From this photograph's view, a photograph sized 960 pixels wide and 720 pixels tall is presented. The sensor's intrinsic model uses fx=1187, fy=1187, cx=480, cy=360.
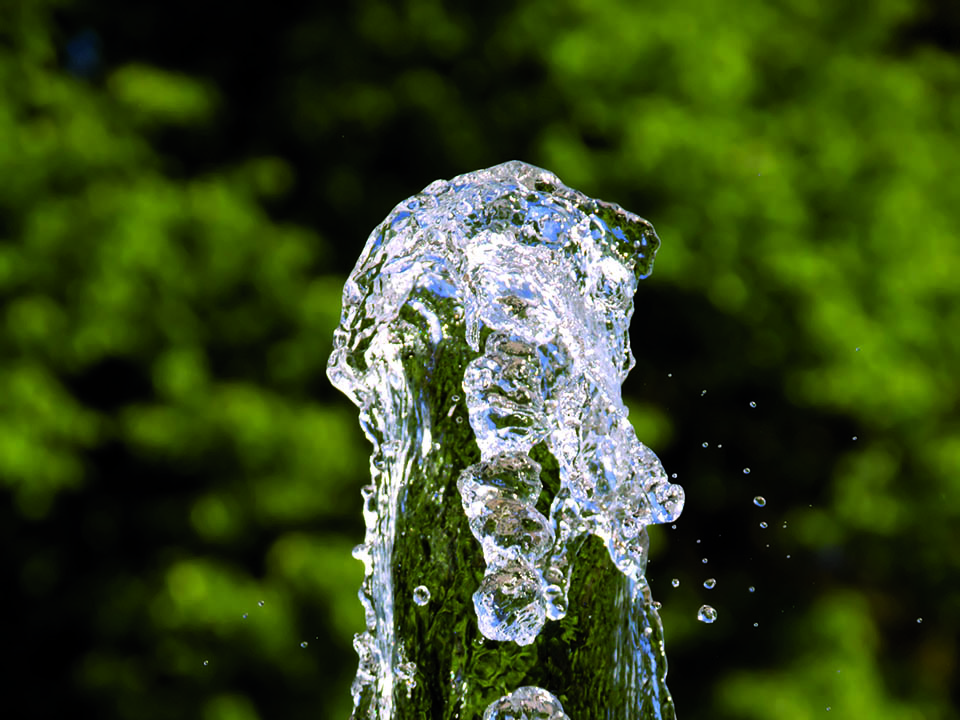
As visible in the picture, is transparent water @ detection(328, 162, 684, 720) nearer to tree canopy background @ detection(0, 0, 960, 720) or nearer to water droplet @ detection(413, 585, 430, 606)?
water droplet @ detection(413, 585, 430, 606)

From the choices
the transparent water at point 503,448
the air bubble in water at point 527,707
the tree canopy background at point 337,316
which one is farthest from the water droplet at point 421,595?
the tree canopy background at point 337,316

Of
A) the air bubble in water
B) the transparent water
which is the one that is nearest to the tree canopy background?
the transparent water

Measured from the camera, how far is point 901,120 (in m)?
5.22

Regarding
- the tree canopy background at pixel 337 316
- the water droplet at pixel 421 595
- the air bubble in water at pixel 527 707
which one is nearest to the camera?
the air bubble in water at pixel 527 707

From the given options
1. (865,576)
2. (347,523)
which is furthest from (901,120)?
(347,523)

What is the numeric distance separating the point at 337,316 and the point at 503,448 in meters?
2.81

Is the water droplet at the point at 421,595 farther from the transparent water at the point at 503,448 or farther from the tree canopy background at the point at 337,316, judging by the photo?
the tree canopy background at the point at 337,316

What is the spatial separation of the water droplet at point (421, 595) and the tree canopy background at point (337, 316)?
2393 mm

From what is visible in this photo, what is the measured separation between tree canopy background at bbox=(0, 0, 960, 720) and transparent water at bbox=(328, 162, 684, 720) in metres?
2.38

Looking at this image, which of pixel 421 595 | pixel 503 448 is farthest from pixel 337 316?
pixel 503 448

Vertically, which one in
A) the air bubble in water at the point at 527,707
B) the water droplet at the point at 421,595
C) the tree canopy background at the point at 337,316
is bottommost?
the air bubble in water at the point at 527,707

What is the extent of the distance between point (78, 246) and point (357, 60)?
1352 millimetres

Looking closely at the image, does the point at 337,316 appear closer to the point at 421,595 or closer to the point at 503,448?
the point at 421,595

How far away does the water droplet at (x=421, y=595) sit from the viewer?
6.56 feet
